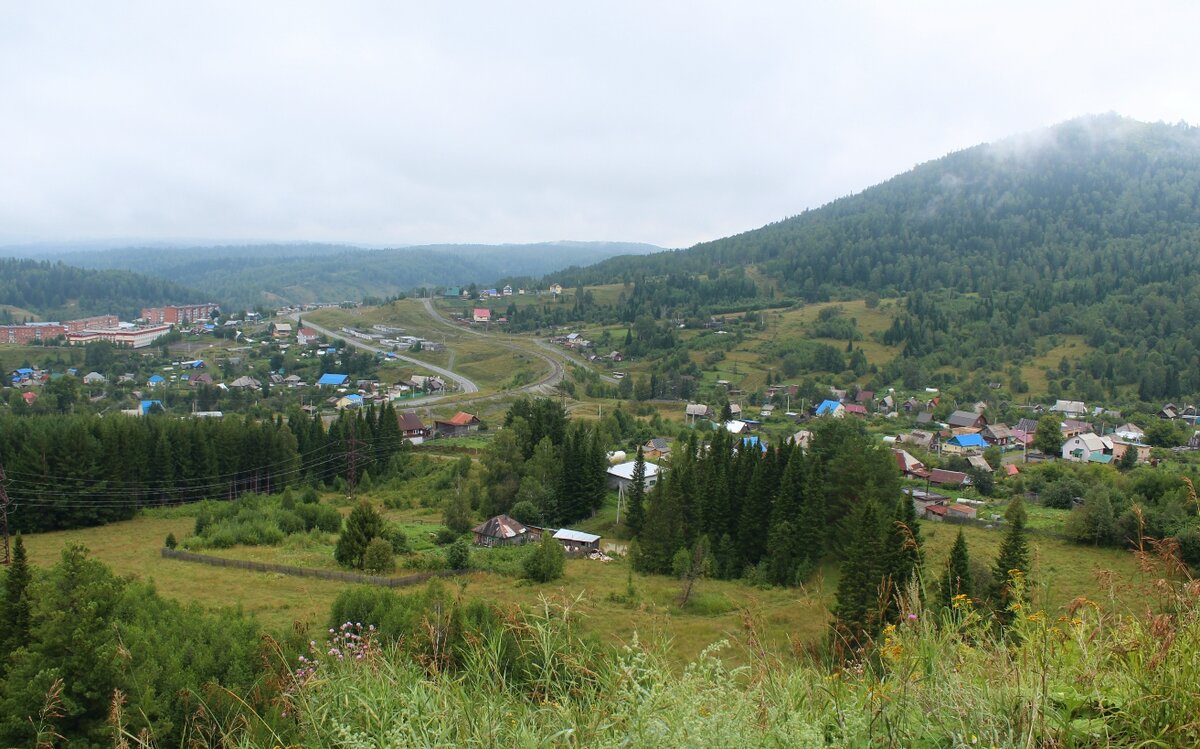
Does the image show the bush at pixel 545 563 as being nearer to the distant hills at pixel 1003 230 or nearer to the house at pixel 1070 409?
the house at pixel 1070 409

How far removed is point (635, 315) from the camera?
88.2 m

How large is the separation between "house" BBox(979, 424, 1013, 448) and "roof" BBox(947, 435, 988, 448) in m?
1.25

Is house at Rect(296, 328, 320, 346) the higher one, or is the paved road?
house at Rect(296, 328, 320, 346)

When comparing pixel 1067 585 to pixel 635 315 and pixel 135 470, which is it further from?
pixel 635 315

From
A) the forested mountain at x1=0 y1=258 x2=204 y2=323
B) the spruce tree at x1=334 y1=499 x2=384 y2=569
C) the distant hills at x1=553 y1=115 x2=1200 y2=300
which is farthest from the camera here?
the forested mountain at x1=0 y1=258 x2=204 y2=323

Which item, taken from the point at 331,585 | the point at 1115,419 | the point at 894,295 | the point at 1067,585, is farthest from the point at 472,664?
the point at 894,295

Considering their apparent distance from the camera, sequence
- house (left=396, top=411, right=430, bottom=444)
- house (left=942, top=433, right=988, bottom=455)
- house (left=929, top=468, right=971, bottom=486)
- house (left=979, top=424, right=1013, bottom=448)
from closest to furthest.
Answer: house (left=929, top=468, right=971, bottom=486) < house (left=942, top=433, right=988, bottom=455) < house (left=396, top=411, right=430, bottom=444) < house (left=979, top=424, right=1013, bottom=448)

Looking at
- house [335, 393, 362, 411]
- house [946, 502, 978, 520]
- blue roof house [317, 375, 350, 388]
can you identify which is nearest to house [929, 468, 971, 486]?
house [946, 502, 978, 520]

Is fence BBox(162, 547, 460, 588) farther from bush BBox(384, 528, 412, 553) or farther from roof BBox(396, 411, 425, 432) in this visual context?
roof BBox(396, 411, 425, 432)

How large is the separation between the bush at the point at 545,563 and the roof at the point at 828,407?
35227 millimetres

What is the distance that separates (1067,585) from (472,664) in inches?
837

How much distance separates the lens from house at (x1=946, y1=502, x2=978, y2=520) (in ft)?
93.8

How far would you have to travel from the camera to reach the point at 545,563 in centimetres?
2078

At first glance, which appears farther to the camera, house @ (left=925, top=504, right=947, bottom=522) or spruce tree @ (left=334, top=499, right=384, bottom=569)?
house @ (left=925, top=504, right=947, bottom=522)
